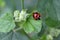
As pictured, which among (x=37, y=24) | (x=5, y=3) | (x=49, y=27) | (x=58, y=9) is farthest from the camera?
(x=5, y=3)

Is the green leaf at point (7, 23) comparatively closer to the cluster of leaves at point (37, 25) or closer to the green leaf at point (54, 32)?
the cluster of leaves at point (37, 25)

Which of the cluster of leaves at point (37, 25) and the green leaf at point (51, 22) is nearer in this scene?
the cluster of leaves at point (37, 25)

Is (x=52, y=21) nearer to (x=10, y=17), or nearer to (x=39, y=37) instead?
(x=39, y=37)

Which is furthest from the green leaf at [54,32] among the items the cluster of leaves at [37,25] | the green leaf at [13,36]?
the green leaf at [13,36]

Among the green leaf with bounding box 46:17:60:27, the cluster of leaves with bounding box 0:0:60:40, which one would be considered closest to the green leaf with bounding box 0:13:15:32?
the cluster of leaves with bounding box 0:0:60:40

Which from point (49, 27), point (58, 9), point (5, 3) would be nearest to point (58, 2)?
point (58, 9)

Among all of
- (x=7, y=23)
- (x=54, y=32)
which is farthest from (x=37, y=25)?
(x=54, y=32)

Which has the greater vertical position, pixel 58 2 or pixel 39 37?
pixel 58 2

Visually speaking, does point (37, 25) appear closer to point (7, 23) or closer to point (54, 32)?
point (7, 23)
